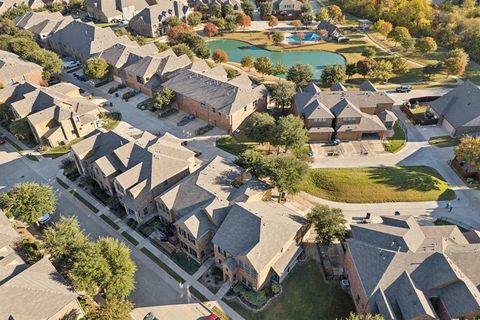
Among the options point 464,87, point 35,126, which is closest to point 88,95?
point 35,126

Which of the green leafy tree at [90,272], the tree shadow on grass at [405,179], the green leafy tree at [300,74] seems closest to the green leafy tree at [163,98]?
the green leafy tree at [300,74]

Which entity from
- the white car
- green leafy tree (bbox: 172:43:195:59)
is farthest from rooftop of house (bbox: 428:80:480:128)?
the white car

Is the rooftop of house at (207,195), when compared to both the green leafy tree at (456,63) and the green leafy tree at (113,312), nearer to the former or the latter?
the green leafy tree at (113,312)

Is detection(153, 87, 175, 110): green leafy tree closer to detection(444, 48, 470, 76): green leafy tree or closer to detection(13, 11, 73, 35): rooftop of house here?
detection(13, 11, 73, 35): rooftop of house

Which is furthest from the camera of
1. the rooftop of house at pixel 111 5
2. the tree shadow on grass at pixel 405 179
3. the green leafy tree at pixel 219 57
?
the rooftop of house at pixel 111 5

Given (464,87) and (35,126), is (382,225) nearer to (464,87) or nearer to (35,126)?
(464,87)

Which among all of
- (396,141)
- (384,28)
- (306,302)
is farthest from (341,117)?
(384,28)
